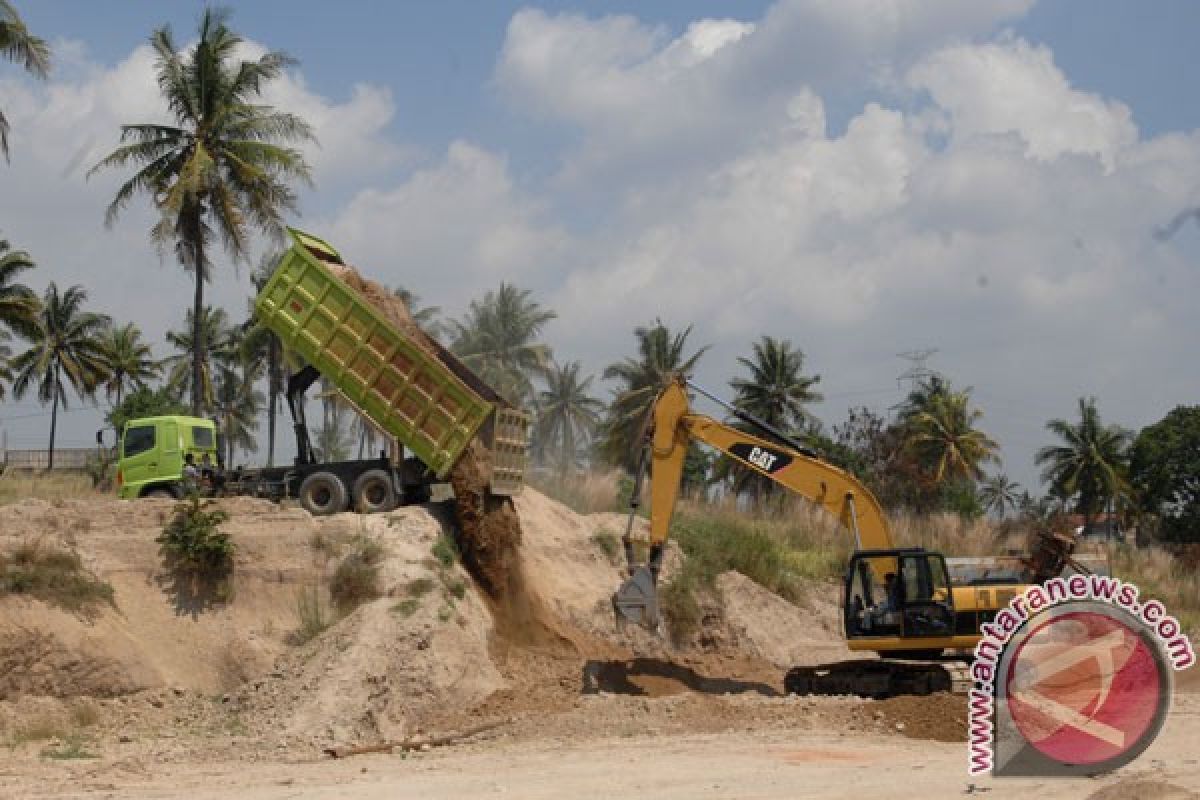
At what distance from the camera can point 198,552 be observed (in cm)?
2266

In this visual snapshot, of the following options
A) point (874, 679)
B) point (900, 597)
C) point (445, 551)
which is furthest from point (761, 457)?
point (445, 551)

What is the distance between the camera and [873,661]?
22938 mm

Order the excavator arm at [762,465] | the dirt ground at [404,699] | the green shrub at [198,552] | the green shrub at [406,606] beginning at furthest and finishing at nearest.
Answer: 1. the excavator arm at [762,465]
2. the green shrub at [198,552]
3. the green shrub at [406,606]
4. the dirt ground at [404,699]

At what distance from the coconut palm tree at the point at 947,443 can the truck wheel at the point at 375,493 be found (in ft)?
154

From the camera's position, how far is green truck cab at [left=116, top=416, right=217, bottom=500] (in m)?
27.6

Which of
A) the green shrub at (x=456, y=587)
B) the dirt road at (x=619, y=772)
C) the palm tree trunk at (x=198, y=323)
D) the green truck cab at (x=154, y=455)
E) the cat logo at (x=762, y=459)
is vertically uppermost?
the palm tree trunk at (x=198, y=323)

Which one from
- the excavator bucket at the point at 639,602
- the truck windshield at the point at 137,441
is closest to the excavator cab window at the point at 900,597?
the excavator bucket at the point at 639,602

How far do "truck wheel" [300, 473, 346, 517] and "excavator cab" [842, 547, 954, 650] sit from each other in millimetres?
9372

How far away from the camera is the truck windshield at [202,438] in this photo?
2819cm

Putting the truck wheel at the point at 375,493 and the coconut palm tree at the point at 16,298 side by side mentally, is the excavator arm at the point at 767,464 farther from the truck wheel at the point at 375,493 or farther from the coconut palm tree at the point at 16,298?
the coconut palm tree at the point at 16,298

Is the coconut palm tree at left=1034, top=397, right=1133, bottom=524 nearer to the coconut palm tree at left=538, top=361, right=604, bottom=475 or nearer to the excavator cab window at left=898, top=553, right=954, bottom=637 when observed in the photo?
the coconut palm tree at left=538, top=361, right=604, bottom=475

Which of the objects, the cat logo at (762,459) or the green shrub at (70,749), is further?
the cat logo at (762,459)

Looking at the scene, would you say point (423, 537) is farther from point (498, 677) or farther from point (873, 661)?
point (873, 661)

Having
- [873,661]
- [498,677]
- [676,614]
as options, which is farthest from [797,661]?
[498,677]
